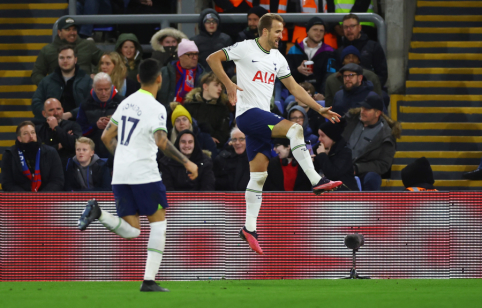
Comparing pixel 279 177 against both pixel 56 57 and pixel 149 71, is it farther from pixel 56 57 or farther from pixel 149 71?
pixel 56 57

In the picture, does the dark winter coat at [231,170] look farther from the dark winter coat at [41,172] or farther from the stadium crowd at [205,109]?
the dark winter coat at [41,172]

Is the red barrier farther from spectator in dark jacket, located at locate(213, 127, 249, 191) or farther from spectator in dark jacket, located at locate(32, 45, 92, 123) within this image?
spectator in dark jacket, located at locate(32, 45, 92, 123)

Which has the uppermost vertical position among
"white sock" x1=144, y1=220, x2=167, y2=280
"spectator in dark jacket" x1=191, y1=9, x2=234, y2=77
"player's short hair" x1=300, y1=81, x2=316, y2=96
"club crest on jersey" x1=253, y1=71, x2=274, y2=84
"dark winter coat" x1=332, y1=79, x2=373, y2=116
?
"spectator in dark jacket" x1=191, y1=9, x2=234, y2=77

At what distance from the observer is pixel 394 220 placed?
10.4 meters

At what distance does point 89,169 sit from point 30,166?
859 millimetres

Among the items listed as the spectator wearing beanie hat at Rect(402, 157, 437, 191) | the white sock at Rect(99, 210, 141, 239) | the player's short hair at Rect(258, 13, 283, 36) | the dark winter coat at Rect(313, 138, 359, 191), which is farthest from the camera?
the spectator wearing beanie hat at Rect(402, 157, 437, 191)

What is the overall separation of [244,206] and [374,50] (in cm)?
439

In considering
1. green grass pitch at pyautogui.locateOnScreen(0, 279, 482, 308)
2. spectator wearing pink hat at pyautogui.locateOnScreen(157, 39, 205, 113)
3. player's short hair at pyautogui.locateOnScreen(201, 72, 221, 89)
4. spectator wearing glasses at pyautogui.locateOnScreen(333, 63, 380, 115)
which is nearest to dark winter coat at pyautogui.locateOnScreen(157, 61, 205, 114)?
spectator wearing pink hat at pyautogui.locateOnScreen(157, 39, 205, 113)

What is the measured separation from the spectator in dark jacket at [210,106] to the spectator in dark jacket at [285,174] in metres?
1.48

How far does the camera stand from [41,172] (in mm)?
11172

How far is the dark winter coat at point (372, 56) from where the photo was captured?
526 inches

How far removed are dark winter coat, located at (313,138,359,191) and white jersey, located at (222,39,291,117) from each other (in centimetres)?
188

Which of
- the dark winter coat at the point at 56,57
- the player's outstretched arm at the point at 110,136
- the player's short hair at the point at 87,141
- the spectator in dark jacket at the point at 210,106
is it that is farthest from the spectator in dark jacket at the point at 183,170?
the dark winter coat at the point at 56,57

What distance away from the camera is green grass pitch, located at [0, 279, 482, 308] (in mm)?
6855
